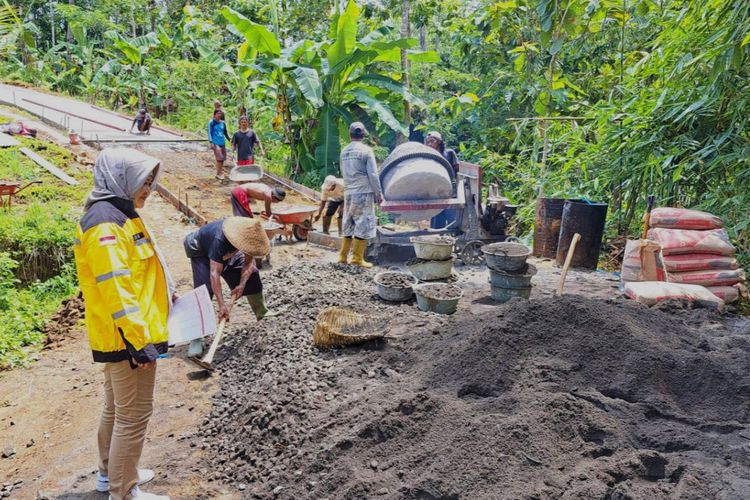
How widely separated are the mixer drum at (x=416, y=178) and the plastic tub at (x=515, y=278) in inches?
72.5

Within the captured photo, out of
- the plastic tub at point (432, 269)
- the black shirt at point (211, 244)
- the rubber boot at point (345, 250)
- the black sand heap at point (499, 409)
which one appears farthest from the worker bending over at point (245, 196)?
the plastic tub at point (432, 269)

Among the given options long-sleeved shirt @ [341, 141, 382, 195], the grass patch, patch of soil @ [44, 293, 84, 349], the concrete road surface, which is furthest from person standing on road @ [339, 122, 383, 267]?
the concrete road surface

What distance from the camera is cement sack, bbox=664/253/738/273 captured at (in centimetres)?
630

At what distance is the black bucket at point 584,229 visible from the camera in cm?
771

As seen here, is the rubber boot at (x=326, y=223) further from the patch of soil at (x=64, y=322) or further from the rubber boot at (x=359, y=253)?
the patch of soil at (x=64, y=322)

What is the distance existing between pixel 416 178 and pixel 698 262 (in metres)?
3.51

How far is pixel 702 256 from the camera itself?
6.32 m

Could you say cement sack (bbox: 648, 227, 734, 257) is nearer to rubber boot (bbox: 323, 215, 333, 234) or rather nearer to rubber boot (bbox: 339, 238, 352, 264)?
rubber boot (bbox: 339, 238, 352, 264)

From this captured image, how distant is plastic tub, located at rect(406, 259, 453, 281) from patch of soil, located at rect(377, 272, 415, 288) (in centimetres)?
49

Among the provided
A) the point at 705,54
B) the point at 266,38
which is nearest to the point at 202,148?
the point at 266,38

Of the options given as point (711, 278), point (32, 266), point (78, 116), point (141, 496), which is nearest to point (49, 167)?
point (32, 266)

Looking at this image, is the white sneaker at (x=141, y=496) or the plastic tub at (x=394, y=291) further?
the plastic tub at (x=394, y=291)

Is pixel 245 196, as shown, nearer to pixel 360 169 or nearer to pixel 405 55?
pixel 360 169

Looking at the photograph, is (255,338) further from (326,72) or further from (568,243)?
(326,72)
